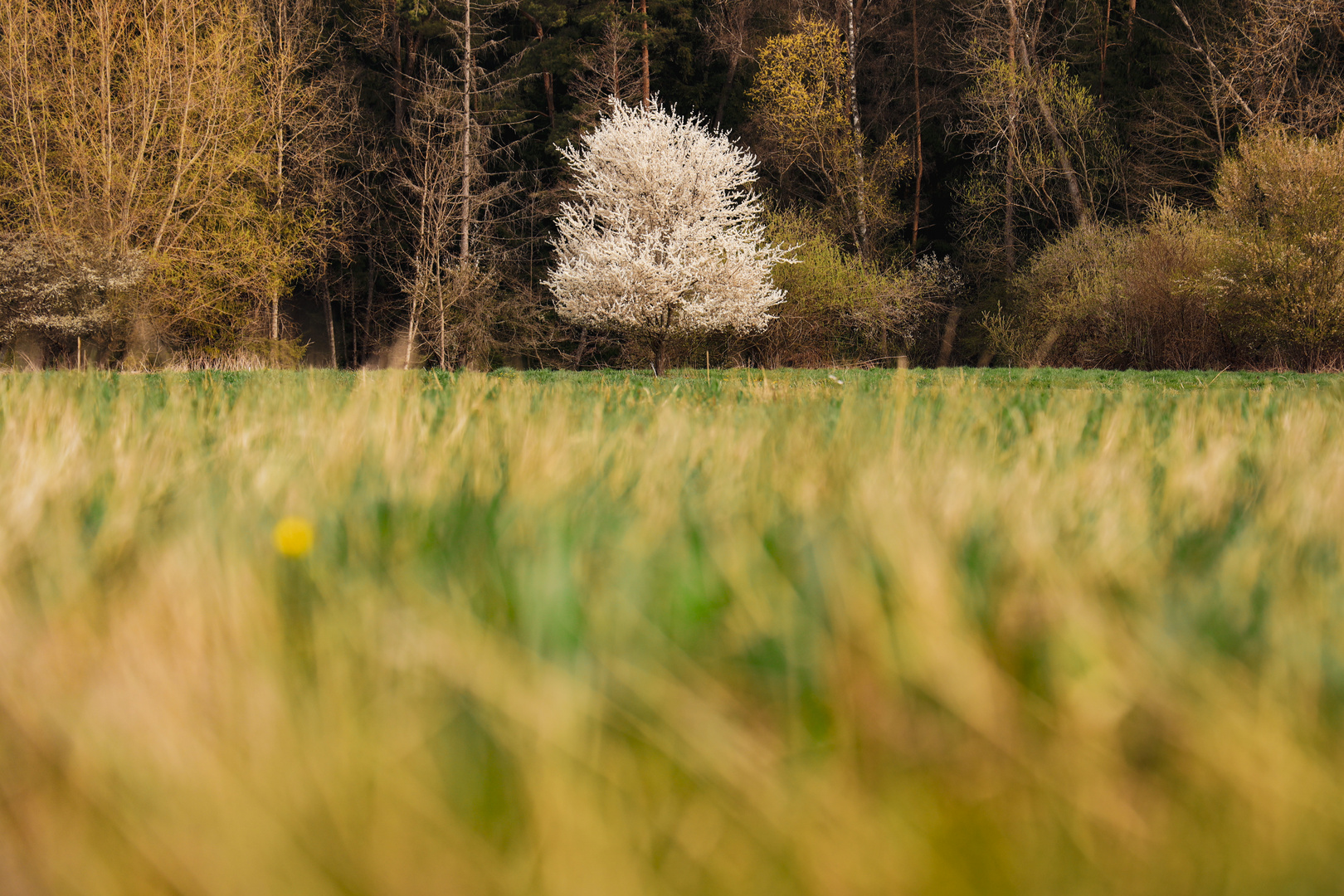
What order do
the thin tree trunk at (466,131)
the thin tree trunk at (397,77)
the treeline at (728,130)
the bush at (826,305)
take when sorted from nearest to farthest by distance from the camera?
the treeline at (728,130)
the bush at (826,305)
the thin tree trunk at (466,131)
the thin tree trunk at (397,77)

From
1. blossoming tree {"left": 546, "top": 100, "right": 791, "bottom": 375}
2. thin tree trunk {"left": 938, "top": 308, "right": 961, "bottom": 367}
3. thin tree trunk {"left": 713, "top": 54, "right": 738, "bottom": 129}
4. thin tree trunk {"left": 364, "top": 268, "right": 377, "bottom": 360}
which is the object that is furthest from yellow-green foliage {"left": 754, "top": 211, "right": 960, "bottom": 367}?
thin tree trunk {"left": 364, "top": 268, "right": 377, "bottom": 360}

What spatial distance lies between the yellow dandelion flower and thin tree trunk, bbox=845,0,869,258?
24633 mm

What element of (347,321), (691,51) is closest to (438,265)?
(347,321)

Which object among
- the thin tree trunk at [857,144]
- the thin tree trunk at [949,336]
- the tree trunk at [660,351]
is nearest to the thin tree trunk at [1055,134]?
the thin tree trunk at [857,144]

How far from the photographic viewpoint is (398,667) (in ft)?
1.44

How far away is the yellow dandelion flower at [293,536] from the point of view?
2.19ft

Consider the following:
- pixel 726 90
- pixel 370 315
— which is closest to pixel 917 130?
pixel 726 90

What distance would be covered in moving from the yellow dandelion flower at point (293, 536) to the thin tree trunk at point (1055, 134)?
2463cm

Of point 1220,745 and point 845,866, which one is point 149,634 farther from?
point 1220,745

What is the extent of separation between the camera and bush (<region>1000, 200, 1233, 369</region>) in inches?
658

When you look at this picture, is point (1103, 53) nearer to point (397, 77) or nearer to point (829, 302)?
point (829, 302)

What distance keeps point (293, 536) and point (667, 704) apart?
433mm

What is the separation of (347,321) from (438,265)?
28.1 feet

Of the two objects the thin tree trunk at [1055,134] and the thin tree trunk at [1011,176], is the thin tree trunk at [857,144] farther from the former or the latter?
the thin tree trunk at [1055,134]
